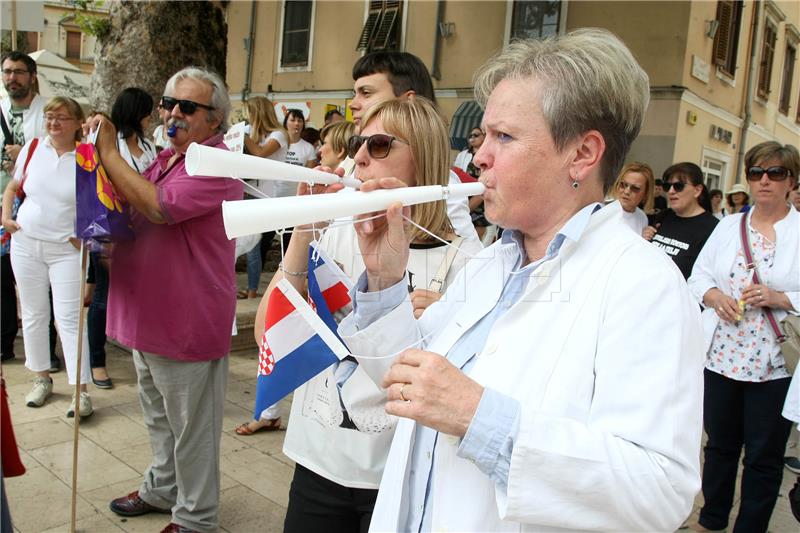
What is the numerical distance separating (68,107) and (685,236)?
466cm

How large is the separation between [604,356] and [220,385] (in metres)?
2.31

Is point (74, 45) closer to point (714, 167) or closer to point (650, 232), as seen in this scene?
point (714, 167)

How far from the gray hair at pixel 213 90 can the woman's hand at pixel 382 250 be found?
1572mm

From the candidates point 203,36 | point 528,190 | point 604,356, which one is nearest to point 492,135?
point 528,190

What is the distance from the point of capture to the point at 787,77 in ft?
55.8

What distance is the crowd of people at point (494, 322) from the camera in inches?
42.7

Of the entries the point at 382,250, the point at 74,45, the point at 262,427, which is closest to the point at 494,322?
the point at 382,250

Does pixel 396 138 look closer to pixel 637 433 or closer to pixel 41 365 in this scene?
pixel 637 433

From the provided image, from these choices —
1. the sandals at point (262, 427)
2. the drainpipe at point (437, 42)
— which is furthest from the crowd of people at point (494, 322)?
the drainpipe at point (437, 42)

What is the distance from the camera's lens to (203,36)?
6867 millimetres

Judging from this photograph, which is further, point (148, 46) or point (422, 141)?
point (148, 46)

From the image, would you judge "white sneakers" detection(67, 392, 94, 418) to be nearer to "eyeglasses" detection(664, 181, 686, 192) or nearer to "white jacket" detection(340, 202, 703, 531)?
"white jacket" detection(340, 202, 703, 531)

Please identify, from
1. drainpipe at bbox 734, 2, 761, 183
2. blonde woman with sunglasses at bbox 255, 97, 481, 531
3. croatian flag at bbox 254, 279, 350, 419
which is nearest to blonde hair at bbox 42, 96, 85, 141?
blonde woman with sunglasses at bbox 255, 97, 481, 531

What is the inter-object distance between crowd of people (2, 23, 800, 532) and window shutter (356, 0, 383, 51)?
486 inches
